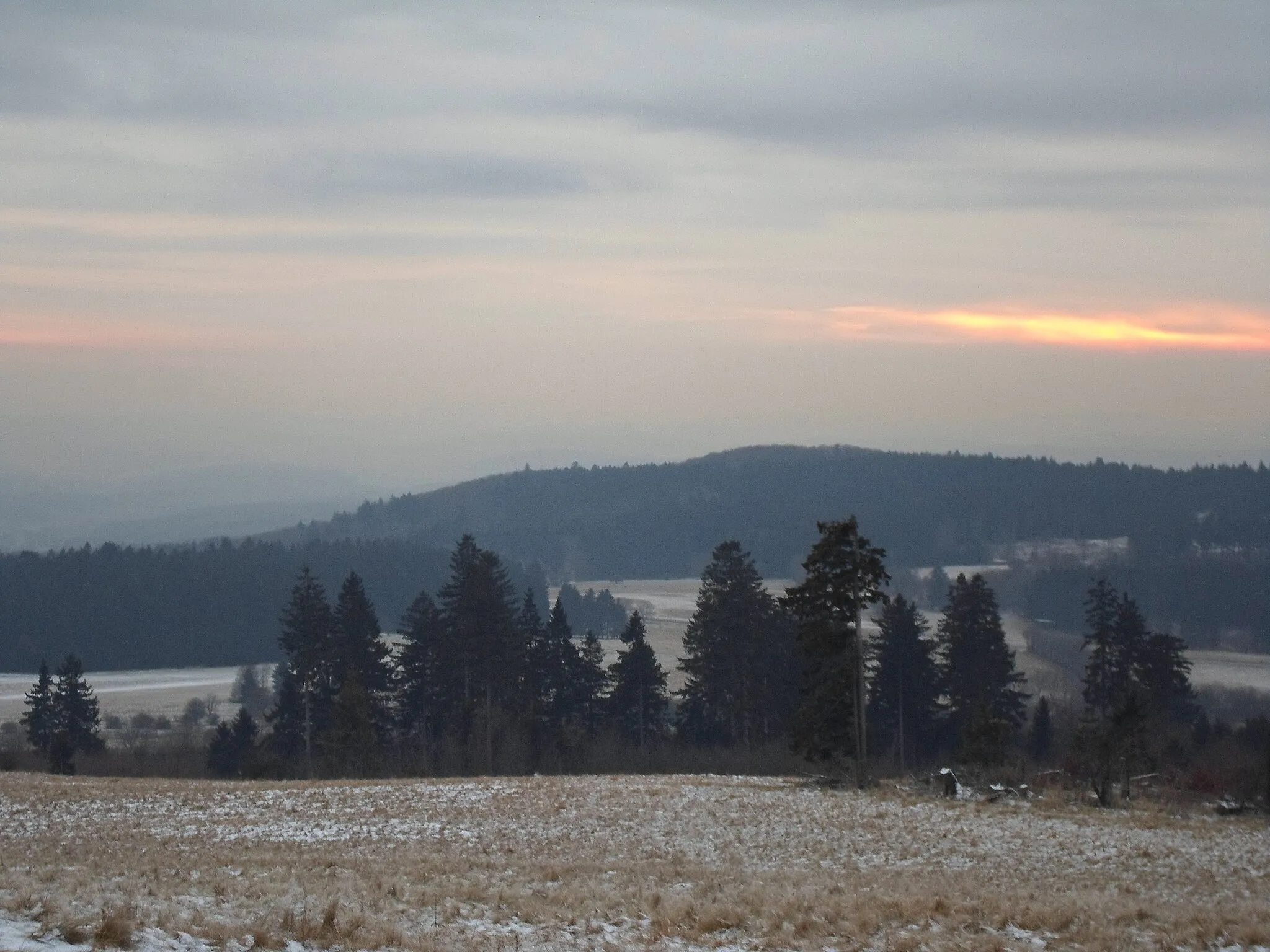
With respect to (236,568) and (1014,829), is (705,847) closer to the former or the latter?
(1014,829)

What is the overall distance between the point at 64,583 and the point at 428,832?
495ft

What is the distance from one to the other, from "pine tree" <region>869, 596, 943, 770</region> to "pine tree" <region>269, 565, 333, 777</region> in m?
25.1

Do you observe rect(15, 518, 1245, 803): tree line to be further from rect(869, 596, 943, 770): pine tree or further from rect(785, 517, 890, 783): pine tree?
rect(785, 517, 890, 783): pine tree

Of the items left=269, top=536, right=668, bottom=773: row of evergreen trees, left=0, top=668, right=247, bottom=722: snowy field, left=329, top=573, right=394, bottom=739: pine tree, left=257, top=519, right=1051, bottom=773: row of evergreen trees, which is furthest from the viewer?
left=0, top=668, right=247, bottom=722: snowy field

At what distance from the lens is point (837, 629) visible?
36.2 m

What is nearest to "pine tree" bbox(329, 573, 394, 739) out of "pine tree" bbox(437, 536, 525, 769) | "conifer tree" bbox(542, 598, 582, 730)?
"pine tree" bbox(437, 536, 525, 769)

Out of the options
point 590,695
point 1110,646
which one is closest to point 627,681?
point 590,695

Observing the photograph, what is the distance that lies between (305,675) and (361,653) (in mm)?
2756

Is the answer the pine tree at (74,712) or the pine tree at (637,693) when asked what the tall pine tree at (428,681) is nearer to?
the pine tree at (637,693)

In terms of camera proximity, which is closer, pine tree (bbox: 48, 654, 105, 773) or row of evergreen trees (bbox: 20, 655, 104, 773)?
pine tree (bbox: 48, 654, 105, 773)

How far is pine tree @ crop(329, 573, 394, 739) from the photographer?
56156mm

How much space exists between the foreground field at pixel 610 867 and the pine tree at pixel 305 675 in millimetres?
19602

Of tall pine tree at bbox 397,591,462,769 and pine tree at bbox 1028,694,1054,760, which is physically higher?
tall pine tree at bbox 397,591,462,769

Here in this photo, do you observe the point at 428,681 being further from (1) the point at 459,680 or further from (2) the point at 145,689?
(2) the point at 145,689
